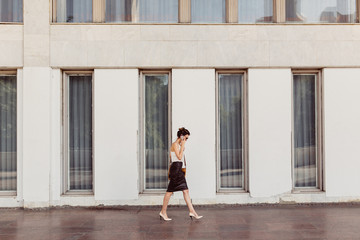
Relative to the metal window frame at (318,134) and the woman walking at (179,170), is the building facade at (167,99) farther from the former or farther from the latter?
the woman walking at (179,170)

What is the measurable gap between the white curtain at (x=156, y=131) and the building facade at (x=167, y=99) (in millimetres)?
28

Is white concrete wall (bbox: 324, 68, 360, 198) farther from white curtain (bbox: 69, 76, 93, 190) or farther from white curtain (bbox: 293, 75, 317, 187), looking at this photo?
white curtain (bbox: 69, 76, 93, 190)

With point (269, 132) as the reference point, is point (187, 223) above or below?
below

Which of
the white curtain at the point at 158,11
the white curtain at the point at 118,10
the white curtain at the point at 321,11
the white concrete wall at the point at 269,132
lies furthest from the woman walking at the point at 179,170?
the white curtain at the point at 321,11

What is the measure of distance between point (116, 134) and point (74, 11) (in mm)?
3567

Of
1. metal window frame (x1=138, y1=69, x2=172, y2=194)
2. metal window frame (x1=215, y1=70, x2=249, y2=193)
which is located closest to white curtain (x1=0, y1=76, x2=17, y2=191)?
metal window frame (x1=138, y1=69, x2=172, y2=194)

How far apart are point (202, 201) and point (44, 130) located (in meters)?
4.53

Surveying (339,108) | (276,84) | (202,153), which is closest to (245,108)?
(276,84)

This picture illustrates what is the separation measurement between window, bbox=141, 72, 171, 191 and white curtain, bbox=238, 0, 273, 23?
2.64m

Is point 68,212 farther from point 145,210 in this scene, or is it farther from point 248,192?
point 248,192

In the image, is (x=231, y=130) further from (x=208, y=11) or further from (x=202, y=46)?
(x=208, y=11)

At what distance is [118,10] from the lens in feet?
36.8

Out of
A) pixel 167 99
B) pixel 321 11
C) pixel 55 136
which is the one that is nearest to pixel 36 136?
pixel 55 136

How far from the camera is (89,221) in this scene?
30.3 feet
